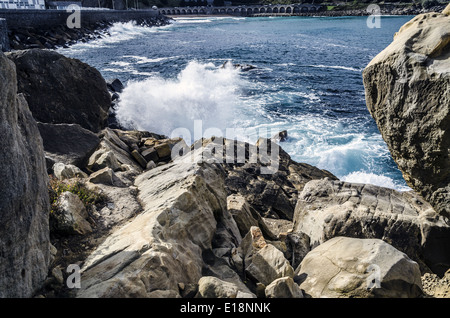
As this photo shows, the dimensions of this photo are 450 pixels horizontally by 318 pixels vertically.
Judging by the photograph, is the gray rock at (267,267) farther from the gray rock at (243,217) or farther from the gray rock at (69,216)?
the gray rock at (69,216)

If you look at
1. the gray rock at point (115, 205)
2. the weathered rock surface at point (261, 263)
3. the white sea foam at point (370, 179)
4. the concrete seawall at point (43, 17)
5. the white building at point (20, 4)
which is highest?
the white building at point (20, 4)

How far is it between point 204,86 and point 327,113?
8201 millimetres

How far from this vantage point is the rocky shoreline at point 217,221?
3.62 metres

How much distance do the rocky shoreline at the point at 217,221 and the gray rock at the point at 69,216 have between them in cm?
2

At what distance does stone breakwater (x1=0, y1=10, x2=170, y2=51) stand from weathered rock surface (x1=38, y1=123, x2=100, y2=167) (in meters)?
18.3

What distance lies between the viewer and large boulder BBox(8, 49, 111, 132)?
977 centimetres

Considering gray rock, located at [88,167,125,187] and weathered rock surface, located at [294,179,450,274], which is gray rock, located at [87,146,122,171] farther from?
weathered rock surface, located at [294,179,450,274]

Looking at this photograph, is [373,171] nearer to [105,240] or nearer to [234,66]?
[105,240]

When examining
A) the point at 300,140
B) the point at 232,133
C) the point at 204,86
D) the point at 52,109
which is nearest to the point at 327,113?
the point at 300,140

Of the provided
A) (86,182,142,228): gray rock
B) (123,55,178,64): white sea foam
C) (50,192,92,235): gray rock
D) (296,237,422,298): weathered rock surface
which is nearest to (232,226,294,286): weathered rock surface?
(296,237,422,298): weathered rock surface

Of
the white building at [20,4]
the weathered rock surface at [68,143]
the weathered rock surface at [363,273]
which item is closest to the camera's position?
the weathered rock surface at [363,273]

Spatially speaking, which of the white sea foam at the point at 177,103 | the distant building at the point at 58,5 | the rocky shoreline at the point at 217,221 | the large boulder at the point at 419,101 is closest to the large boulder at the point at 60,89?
the rocky shoreline at the point at 217,221

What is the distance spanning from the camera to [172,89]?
2128 cm
